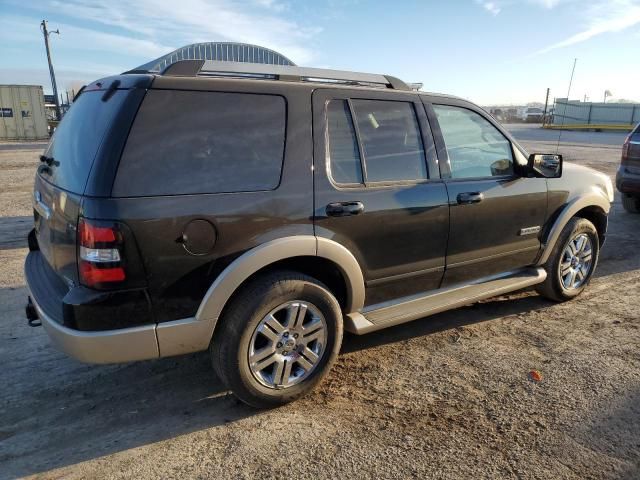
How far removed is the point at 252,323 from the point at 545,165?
2.71 meters

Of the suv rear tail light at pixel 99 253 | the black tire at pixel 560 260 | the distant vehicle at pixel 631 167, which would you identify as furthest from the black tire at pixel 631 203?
the suv rear tail light at pixel 99 253

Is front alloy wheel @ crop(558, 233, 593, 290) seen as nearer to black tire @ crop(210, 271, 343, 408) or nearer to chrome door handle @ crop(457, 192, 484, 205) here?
chrome door handle @ crop(457, 192, 484, 205)

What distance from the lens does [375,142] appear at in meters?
3.14

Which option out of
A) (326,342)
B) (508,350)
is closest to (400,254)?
(326,342)

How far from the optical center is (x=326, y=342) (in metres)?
2.97

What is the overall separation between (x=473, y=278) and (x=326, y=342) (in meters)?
1.44

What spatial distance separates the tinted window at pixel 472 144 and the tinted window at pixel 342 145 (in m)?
0.82

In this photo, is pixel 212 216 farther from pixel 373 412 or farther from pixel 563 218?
pixel 563 218

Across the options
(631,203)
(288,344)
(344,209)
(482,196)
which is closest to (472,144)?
(482,196)

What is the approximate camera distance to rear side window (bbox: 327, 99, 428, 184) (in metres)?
2.97

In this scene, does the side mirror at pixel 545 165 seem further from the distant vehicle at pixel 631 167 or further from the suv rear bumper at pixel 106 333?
the distant vehicle at pixel 631 167

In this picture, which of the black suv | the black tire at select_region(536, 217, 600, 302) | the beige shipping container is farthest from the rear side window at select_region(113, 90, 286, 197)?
the beige shipping container

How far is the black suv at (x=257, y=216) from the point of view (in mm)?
2348

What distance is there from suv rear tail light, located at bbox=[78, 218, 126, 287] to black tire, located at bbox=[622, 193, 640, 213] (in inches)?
327
